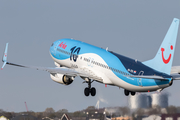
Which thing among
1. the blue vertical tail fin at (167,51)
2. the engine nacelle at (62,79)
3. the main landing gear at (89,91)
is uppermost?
the blue vertical tail fin at (167,51)

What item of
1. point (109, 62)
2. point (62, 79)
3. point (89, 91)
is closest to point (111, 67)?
point (109, 62)

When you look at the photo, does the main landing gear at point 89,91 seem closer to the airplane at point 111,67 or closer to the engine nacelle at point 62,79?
the airplane at point 111,67

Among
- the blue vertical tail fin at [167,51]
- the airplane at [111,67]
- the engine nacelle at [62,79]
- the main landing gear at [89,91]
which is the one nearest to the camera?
the blue vertical tail fin at [167,51]

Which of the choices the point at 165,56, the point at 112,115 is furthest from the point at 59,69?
the point at 165,56

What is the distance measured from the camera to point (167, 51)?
6738 cm

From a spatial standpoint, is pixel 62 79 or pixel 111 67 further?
pixel 62 79

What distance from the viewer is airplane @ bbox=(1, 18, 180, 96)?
6744cm

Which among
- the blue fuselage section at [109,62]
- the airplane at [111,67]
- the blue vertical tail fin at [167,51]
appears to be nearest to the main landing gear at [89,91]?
the airplane at [111,67]

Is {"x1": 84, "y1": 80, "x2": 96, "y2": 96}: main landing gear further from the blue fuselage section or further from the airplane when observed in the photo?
the blue fuselage section

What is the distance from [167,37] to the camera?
67.6m

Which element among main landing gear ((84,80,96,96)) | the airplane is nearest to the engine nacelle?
the airplane

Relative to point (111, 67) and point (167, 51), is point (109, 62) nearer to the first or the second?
point (111, 67)

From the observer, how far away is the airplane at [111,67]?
67.4 m

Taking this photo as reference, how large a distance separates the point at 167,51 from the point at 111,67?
331 inches
